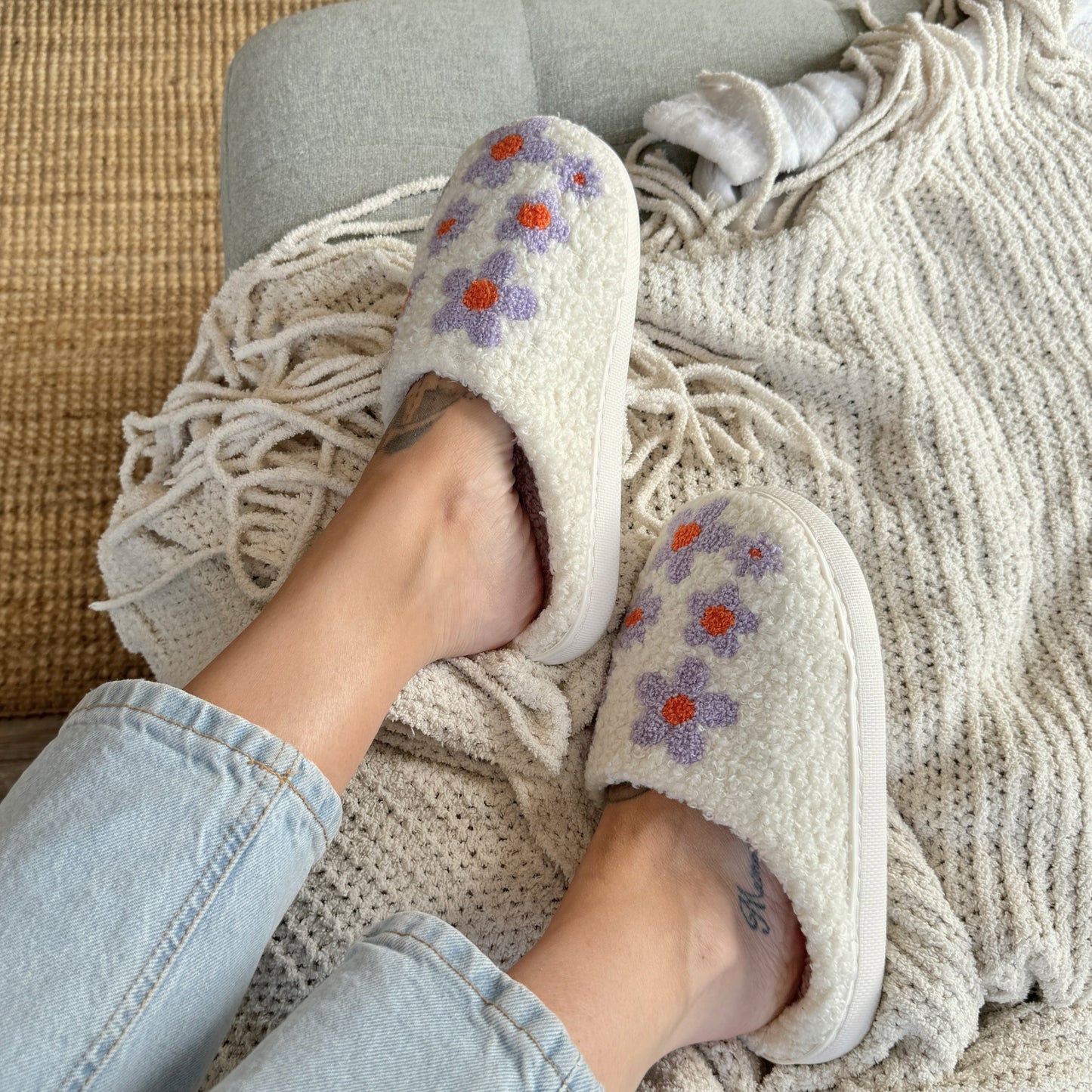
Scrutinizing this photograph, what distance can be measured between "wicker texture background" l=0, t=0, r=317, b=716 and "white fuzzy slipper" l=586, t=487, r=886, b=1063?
1.90 ft

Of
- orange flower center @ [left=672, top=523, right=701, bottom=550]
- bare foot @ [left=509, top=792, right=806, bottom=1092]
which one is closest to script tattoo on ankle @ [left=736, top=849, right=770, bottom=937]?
bare foot @ [left=509, top=792, right=806, bottom=1092]

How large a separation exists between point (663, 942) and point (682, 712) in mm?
141

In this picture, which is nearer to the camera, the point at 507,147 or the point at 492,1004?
the point at 492,1004

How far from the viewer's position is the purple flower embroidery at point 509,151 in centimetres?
71

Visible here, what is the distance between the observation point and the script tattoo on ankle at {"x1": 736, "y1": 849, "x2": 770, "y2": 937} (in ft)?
1.98

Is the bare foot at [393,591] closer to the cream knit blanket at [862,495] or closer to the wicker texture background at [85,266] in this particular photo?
the cream knit blanket at [862,495]

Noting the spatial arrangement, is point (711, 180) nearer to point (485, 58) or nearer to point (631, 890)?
point (485, 58)

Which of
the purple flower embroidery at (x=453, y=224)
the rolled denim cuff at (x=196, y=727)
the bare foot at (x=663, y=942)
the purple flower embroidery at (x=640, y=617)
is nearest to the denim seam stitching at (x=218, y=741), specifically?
the rolled denim cuff at (x=196, y=727)

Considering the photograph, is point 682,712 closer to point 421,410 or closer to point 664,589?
point 664,589

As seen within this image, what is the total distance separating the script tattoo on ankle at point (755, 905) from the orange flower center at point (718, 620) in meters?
0.15

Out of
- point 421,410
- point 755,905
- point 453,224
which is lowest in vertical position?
point 755,905

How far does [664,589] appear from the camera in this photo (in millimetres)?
681

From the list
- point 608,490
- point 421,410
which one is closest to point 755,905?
point 608,490

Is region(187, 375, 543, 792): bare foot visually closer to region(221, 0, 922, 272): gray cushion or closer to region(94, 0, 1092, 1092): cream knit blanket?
region(94, 0, 1092, 1092): cream knit blanket
